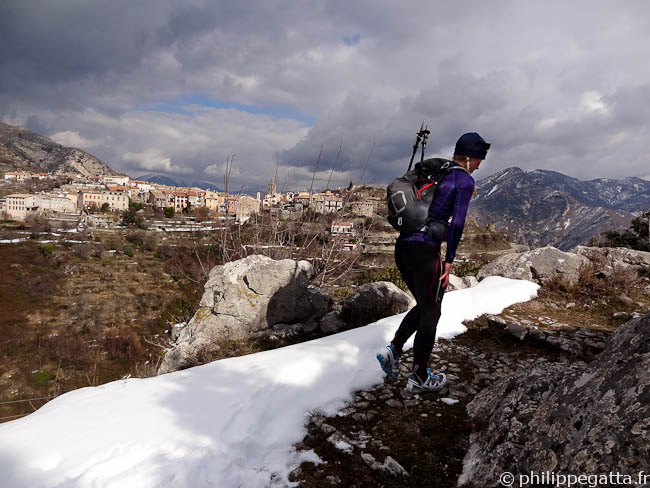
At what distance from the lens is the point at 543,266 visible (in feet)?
22.4

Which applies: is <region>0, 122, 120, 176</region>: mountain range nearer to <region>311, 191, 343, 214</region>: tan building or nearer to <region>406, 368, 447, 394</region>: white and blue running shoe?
<region>311, 191, 343, 214</region>: tan building

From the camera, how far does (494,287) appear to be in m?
6.04

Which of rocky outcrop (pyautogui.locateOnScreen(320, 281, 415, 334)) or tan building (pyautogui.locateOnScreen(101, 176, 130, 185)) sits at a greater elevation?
tan building (pyautogui.locateOnScreen(101, 176, 130, 185))

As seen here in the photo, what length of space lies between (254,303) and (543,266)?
6034 millimetres

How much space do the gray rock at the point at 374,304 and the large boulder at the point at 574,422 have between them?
337 centimetres

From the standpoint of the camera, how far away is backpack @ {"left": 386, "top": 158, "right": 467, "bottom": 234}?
2.67 metres

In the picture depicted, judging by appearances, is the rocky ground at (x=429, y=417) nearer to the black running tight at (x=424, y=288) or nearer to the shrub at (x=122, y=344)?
the black running tight at (x=424, y=288)

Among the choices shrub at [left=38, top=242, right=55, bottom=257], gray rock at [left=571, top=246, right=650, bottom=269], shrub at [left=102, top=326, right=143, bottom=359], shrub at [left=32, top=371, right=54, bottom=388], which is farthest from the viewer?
shrub at [left=38, top=242, right=55, bottom=257]

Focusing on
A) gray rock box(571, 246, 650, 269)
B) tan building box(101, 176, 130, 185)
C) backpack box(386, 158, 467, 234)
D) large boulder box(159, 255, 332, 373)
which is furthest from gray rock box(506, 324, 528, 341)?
tan building box(101, 176, 130, 185)

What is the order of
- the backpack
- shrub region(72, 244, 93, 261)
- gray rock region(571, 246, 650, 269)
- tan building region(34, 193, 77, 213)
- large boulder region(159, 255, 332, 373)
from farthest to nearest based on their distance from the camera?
tan building region(34, 193, 77, 213), shrub region(72, 244, 93, 261), gray rock region(571, 246, 650, 269), large boulder region(159, 255, 332, 373), the backpack

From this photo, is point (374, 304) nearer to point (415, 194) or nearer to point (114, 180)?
point (415, 194)

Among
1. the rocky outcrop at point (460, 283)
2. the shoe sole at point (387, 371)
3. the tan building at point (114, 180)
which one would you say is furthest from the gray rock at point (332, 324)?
the tan building at point (114, 180)

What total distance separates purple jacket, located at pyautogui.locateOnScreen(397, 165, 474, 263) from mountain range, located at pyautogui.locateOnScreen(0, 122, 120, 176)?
645ft

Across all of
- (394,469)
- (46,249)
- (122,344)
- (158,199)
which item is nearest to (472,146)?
(394,469)
